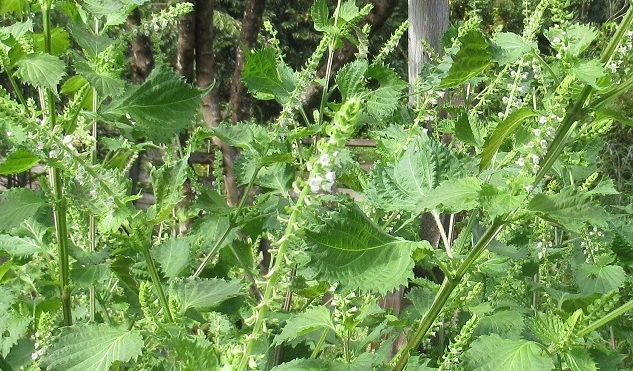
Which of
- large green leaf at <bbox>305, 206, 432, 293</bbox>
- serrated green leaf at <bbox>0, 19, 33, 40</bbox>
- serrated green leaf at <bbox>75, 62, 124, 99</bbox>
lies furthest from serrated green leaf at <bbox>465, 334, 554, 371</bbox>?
serrated green leaf at <bbox>0, 19, 33, 40</bbox>

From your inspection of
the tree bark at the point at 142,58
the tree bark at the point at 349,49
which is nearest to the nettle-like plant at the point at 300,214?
the tree bark at the point at 349,49

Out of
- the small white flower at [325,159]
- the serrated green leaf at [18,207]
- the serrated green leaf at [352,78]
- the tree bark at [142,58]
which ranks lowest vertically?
the serrated green leaf at [18,207]

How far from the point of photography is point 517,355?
3.57 ft

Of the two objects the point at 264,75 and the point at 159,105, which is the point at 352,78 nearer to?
the point at 264,75

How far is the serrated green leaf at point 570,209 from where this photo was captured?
96 cm

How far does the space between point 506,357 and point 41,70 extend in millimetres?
967

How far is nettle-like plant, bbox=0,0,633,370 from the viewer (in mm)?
959

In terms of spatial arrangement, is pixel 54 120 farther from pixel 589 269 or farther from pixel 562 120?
pixel 589 269

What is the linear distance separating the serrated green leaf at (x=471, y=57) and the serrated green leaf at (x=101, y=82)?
605 mm

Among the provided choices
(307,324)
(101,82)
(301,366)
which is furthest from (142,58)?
(301,366)

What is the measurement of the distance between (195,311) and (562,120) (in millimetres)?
736

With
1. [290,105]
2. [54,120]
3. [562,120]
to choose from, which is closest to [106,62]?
[54,120]

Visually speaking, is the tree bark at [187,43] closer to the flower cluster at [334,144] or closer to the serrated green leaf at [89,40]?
the serrated green leaf at [89,40]

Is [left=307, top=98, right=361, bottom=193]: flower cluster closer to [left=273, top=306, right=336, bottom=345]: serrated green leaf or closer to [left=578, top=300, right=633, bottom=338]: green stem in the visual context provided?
[left=273, top=306, right=336, bottom=345]: serrated green leaf
